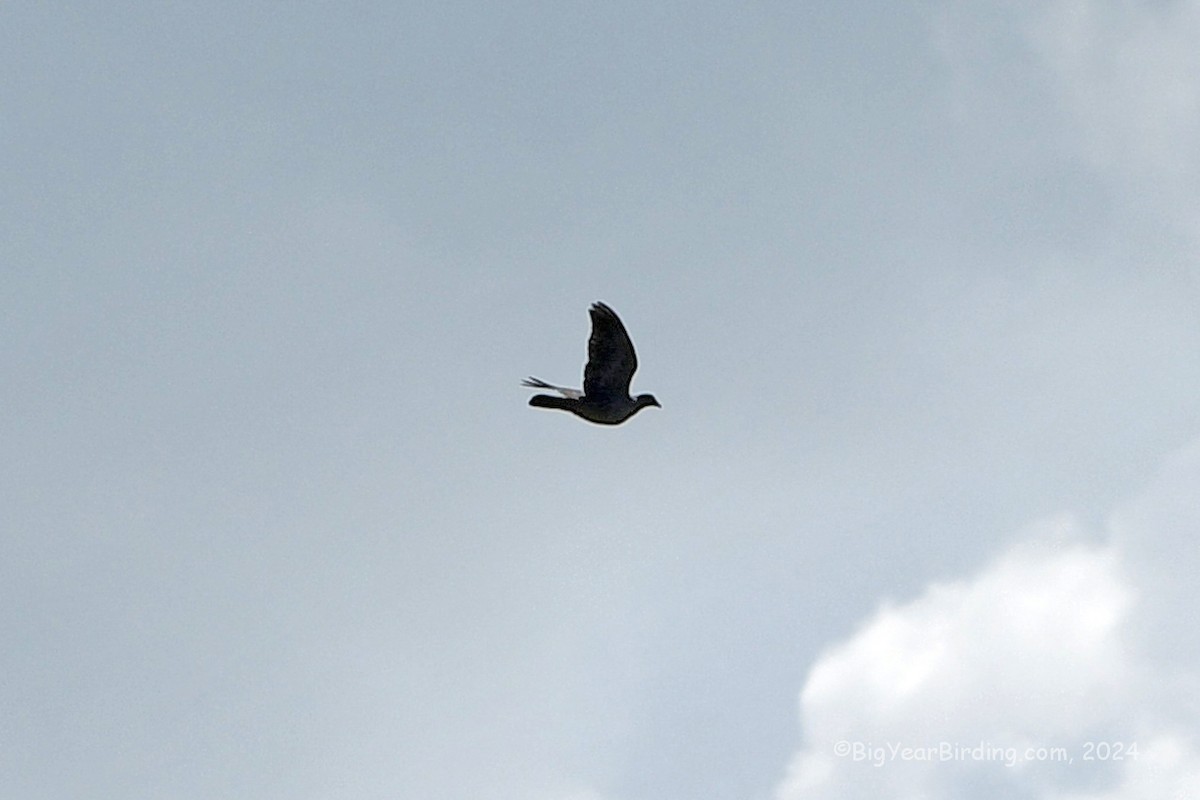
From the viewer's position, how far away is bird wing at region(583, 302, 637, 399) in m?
32.9

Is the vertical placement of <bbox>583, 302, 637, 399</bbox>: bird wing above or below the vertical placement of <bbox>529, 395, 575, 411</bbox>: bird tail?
above

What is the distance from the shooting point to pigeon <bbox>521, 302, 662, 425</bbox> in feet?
109

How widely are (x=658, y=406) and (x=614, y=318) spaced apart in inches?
132

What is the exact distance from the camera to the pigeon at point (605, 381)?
109 feet

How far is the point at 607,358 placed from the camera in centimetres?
3359

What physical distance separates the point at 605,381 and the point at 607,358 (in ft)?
2.17

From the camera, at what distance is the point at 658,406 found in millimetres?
35219

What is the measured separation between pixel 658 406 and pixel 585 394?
212 centimetres

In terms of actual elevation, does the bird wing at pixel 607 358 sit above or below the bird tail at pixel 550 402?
above

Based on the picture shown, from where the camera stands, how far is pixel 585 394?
3416cm

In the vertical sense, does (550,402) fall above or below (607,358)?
below

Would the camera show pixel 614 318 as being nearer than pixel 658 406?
Yes

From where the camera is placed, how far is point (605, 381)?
34.0 metres
